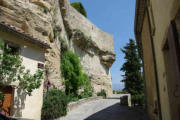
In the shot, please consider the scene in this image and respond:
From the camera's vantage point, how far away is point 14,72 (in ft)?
19.8

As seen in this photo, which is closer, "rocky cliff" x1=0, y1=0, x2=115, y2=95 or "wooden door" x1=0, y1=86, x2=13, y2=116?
"wooden door" x1=0, y1=86, x2=13, y2=116

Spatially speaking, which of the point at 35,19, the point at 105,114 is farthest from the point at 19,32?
the point at 105,114

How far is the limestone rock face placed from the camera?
700 inches

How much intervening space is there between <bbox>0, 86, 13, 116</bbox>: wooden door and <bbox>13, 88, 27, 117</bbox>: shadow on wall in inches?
7.4

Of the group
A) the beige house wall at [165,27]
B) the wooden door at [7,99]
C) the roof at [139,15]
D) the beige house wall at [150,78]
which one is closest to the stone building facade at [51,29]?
the wooden door at [7,99]

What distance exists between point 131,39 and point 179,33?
1771 centimetres

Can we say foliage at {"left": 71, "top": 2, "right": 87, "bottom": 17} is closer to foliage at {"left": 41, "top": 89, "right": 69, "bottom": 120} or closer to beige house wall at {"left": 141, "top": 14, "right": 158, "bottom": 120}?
foliage at {"left": 41, "top": 89, "right": 69, "bottom": 120}

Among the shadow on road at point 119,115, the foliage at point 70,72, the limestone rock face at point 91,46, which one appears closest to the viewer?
the shadow on road at point 119,115

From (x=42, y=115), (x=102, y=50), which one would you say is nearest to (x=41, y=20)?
(x=42, y=115)

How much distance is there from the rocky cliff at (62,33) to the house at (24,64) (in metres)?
1.64

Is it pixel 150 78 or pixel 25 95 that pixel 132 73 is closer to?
pixel 150 78

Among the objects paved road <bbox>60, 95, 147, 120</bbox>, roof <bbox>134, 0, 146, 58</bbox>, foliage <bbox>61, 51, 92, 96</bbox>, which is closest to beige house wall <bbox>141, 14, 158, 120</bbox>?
roof <bbox>134, 0, 146, 58</bbox>

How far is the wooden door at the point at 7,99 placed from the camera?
5906mm

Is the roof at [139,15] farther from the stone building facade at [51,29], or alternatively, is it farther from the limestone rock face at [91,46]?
the limestone rock face at [91,46]
